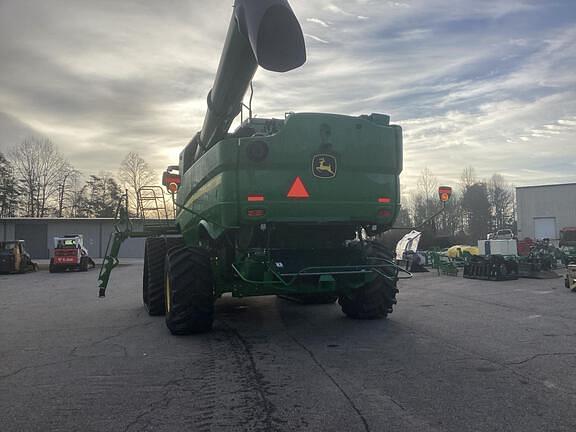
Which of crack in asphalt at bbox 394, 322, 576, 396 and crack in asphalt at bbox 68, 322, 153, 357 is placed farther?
crack in asphalt at bbox 68, 322, 153, 357

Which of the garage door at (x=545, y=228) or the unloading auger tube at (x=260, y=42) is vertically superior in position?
the unloading auger tube at (x=260, y=42)

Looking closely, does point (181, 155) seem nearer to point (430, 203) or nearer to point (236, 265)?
point (236, 265)

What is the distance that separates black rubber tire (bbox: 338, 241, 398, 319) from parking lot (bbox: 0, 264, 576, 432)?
1.00ft

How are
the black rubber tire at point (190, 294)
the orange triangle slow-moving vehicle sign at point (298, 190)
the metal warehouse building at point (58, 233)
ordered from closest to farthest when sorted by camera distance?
the orange triangle slow-moving vehicle sign at point (298, 190)
the black rubber tire at point (190, 294)
the metal warehouse building at point (58, 233)

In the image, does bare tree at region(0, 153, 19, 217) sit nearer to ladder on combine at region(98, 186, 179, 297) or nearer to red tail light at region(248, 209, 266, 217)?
ladder on combine at region(98, 186, 179, 297)

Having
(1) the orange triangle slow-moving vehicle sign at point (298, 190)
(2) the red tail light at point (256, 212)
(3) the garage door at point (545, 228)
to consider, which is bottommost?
(3) the garage door at point (545, 228)

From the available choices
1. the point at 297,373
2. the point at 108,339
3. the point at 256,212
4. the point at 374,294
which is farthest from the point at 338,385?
the point at 108,339

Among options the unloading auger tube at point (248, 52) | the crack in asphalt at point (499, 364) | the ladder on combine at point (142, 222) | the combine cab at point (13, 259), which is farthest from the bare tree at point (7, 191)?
the crack in asphalt at point (499, 364)

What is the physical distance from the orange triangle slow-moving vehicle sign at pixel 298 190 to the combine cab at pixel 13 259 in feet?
82.6

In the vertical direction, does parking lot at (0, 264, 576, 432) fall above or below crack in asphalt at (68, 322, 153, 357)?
above

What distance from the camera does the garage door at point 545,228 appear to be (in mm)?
38750

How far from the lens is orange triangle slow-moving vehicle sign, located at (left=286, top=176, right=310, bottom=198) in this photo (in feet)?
21.9

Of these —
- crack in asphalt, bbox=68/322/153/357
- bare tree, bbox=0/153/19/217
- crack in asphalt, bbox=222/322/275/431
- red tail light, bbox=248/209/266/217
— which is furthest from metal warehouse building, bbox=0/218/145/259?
red tail light, bbox=248/209/266/217

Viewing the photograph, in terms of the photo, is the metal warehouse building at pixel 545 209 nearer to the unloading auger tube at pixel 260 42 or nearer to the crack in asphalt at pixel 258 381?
the crack in asphalt at pixel 258 381
